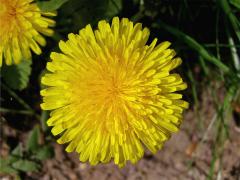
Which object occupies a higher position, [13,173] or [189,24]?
[189,24]

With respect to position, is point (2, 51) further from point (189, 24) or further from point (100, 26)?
point (189, 24)

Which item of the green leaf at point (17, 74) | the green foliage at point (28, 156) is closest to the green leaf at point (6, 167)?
the green foliage at point (28, 156)

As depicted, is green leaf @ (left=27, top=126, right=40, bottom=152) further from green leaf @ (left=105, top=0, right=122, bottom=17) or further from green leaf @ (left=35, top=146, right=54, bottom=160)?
green leaf @ (left=105, top=0, right=122, bottom=17)

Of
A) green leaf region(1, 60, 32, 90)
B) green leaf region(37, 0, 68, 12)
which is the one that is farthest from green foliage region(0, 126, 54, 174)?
green leaf region(37, 0, 68, 12)

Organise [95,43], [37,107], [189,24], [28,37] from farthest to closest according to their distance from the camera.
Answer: [37,107] < [189,24] < [28,37] < [95,43]

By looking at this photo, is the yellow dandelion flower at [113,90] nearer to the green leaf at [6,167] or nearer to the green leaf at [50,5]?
the green leaf at [50,5]

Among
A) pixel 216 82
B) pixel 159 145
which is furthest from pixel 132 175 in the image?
pixel 159 145

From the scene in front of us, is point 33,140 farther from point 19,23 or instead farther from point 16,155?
point 19,23
